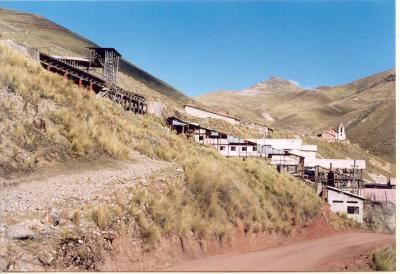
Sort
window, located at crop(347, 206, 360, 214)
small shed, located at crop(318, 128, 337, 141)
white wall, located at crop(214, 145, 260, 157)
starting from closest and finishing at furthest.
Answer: window, located at crop(347, 206, 360, 214) → white wall, located at crop(214, 145, 260, 157) → small shed, located at crop(318, 128, 337, 141)

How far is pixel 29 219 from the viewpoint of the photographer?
10180mm

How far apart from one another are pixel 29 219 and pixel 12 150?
13.3ft

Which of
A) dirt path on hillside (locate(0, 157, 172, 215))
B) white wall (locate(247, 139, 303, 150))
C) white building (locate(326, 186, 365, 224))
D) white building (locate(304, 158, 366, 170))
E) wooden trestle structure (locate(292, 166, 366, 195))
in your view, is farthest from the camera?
white wall (locate(247, 139, 303, 150))

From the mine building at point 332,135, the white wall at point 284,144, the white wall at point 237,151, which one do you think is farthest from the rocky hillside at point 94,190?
the mine building at point 332,135

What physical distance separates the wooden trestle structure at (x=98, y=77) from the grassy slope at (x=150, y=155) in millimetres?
11384

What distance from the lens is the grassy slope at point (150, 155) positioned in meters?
13.8

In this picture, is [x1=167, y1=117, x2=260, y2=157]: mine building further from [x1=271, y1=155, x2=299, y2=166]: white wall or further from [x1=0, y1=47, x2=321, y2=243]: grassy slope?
[x1=0, y1=47, x2=321, y2=243]: grassy slope

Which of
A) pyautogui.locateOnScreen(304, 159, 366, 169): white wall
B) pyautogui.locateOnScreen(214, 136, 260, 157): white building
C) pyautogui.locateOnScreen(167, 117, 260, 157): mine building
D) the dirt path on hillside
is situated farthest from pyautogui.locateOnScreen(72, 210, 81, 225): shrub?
pyautogui.locateOnScreen(304, 159, 366, 169): white wall

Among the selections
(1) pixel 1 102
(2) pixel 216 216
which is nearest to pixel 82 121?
(1) pixel 1 102

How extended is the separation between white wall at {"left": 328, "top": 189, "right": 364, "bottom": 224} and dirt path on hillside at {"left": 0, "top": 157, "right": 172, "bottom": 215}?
17305 mm

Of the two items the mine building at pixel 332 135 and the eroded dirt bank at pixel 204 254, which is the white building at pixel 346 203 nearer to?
the eroded dirt bank at pixel 204 254

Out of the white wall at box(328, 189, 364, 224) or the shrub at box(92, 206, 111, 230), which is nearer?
the shrub at box(92, 206, 111, 230)

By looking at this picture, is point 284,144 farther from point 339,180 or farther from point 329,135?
point 329,135

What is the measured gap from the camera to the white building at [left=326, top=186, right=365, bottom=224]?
30.1 m
